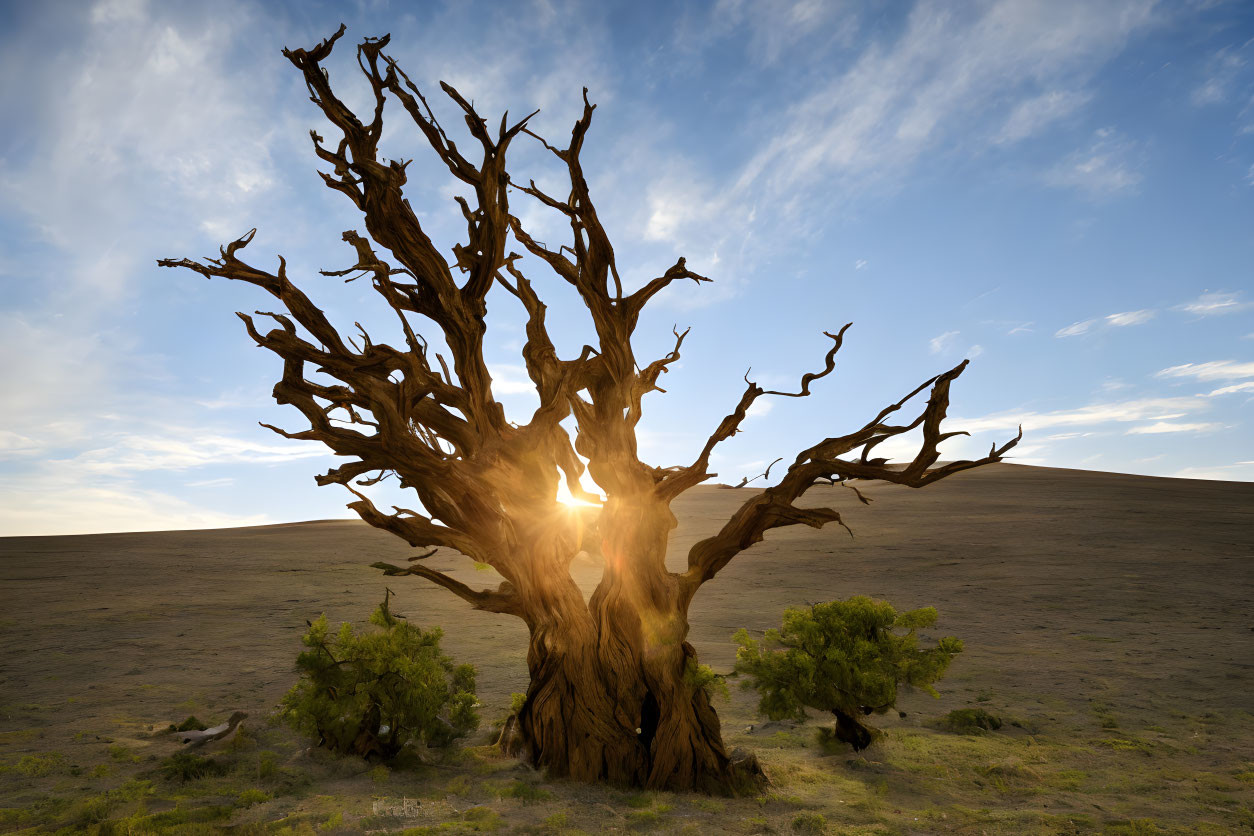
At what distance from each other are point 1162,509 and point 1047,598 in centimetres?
2133

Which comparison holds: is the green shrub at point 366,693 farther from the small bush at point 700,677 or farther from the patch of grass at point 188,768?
the small bush at point 700,677

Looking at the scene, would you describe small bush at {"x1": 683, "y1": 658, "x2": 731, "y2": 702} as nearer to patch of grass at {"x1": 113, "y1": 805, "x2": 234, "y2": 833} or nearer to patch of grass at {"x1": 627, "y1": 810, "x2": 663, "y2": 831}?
patch of grass at {"x1": 627, "y1": 810, "x2": 663, "y2": 831}

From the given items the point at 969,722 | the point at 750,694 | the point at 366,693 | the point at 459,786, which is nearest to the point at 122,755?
the point at 366,693

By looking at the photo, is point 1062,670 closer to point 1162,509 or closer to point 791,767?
point 791,767

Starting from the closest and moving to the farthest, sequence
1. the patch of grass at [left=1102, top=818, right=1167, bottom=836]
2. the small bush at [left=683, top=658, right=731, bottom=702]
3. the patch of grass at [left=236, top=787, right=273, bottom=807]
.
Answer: the patch of grass at [left=1102, top=818, right=1167, bottom=836] → the patch of grass at [left=236, top=787, right=273, bottom=807] → the small bush at [left=683, top=658, right=731, bottom=702]

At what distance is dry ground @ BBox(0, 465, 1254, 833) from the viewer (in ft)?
30.5

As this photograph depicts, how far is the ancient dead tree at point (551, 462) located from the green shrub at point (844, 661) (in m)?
1.75

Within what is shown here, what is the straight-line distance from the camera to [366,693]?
429 inches

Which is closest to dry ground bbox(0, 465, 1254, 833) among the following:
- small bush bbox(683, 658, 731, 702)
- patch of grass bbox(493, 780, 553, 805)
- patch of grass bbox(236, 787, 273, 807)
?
patch of grass bbox(236, 787, 273, 807)

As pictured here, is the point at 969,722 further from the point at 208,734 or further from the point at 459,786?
the point at 208,734

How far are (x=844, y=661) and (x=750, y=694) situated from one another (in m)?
6.35

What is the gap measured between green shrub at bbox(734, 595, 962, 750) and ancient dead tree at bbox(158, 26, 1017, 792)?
1745 millimetres

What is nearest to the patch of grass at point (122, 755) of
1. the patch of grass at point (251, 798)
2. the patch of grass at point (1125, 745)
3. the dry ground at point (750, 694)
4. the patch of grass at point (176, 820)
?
the dry ground at point (750, 694)

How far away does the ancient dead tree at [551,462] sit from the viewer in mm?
9695
